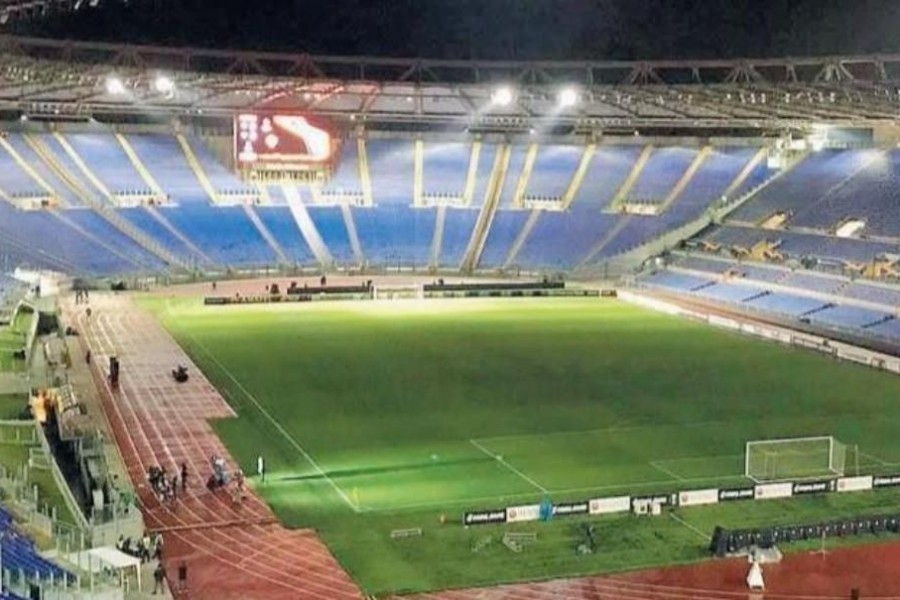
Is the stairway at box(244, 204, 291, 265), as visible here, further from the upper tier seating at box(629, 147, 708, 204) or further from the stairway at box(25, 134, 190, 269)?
the upper tier seating at box(629, 147, 708, 204)

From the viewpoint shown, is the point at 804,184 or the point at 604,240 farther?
the point at 604,240

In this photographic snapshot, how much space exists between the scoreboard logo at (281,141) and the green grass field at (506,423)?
1992cm

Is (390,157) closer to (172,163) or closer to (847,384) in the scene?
(172,163)

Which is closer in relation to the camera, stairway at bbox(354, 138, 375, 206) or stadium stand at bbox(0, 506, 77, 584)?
stadium stand at bbox(0, 506, 77, 584)

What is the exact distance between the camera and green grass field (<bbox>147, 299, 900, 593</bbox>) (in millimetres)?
24344

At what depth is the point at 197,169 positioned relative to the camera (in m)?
76.5

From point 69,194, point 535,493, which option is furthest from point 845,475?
point 69,194

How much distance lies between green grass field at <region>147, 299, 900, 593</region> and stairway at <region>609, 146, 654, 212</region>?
2043cm

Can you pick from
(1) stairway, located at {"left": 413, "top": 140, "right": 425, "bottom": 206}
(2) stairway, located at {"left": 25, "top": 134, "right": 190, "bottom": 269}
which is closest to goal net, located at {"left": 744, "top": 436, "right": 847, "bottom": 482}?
(2) stairway, located at {"left": 25, "top": 134, "right": 190, "bottom": 269}

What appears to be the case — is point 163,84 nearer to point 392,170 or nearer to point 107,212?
point 107,212

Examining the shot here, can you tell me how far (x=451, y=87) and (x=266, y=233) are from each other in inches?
563

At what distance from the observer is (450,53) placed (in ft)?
238

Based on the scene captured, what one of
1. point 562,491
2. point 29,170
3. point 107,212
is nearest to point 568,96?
point 107,212

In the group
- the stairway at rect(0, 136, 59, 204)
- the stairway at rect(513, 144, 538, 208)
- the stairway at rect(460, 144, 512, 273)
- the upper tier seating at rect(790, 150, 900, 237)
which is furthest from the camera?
the stairway at rect(513, 144, 538, 208)
